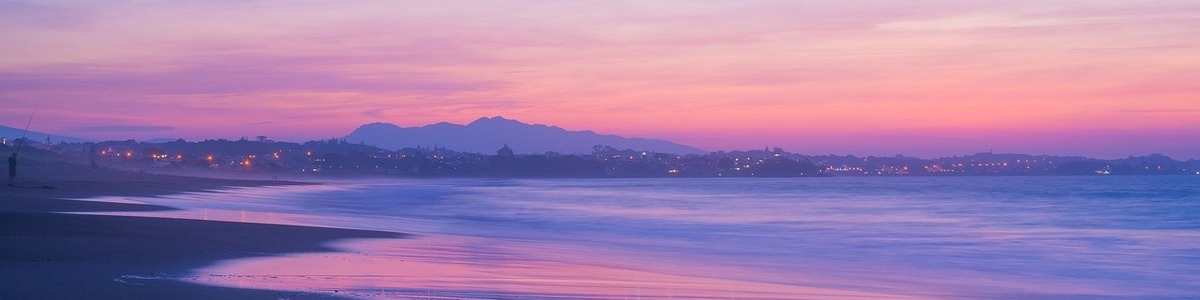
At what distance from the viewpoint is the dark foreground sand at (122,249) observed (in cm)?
786

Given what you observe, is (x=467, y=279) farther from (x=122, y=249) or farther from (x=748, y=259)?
(x=748, y=259)

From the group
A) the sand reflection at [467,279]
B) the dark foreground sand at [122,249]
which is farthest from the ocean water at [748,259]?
the dark foreground sand at [122,249]

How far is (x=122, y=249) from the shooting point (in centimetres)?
1141

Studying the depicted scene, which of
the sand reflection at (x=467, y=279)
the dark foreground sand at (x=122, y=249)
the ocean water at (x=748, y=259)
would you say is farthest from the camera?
the ocean water at (x=748, y=259)

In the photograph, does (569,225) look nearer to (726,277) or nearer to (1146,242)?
(1146,242)

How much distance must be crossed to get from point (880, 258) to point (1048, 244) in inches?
191

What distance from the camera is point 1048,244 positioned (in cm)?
1953

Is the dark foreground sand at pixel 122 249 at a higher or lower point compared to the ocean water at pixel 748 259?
higher

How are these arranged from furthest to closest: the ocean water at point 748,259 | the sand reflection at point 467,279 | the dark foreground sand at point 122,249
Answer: the ocean water at point 748,259
the sand reflection at point 467,279
the dark foreground sand at point 122,249

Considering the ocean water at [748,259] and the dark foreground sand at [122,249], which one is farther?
the ocean water at [748,259]

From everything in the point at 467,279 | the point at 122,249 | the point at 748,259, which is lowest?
the point at 748,259

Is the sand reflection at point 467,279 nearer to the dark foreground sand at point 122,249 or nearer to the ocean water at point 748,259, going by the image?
the ocean water at point 748,259

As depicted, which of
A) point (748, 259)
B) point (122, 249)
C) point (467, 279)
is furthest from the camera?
point (748, 259)

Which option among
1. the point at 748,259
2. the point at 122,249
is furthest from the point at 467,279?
the point at 748,259
